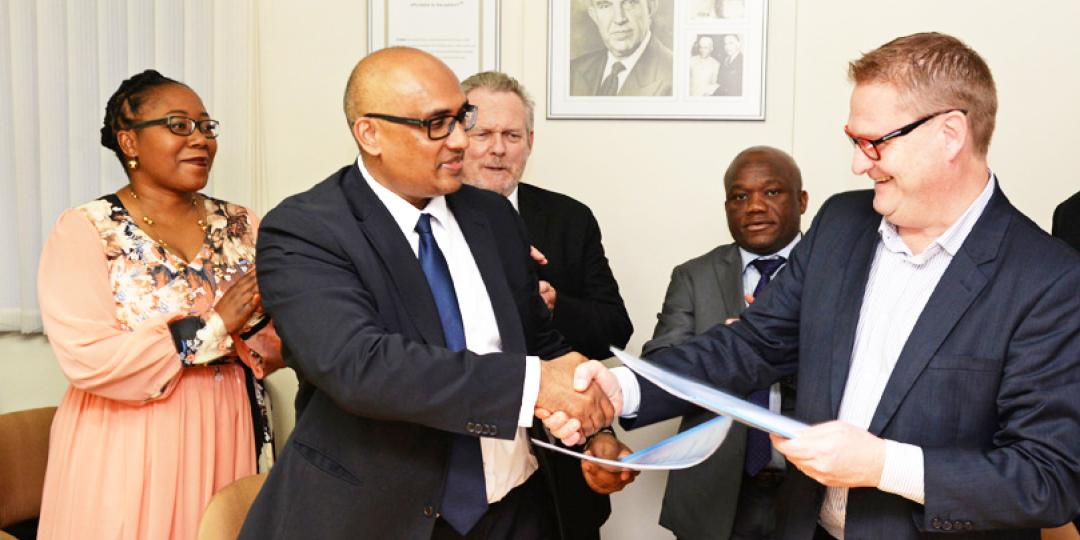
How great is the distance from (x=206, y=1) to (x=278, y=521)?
116 inches

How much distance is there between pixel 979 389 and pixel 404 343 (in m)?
1.13

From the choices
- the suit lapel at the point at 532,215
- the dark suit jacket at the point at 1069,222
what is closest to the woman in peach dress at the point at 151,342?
the suit lapel at the point at 532,215

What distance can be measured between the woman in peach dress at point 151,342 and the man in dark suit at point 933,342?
1390 mm

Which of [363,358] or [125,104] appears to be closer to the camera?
[363,358]

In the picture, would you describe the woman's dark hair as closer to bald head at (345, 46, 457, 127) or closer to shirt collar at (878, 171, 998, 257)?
bald head at (345, 46, 457, 127)

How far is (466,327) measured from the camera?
228 cm

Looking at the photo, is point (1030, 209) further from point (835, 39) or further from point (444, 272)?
point (444, 272)

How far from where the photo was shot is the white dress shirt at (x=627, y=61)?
4207 millimetres

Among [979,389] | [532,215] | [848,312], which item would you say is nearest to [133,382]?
[532,215]

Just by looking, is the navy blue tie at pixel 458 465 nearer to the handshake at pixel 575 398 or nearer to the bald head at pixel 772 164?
the handshake at pixel 575 398

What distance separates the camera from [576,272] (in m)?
3.57

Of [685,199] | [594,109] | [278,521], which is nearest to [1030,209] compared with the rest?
[685,199]

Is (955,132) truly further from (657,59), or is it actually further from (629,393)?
(657,59)

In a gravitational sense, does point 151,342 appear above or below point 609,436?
above
